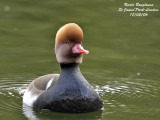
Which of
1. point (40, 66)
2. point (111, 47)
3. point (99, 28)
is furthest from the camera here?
point (99, 28)

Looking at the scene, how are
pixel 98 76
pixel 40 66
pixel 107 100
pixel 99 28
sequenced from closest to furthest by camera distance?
1. pixel 107 100
2. pixel 98 76
3. pixel 40 66
4. pixel 99 28

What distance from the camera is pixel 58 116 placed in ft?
26.9

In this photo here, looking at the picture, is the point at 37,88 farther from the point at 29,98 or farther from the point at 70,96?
A: the point at 70,96

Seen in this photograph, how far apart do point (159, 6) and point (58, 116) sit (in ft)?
29.3

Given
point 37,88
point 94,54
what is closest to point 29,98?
point 37,88

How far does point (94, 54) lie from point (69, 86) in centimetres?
422

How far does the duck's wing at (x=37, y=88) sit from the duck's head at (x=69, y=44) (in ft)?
1.58

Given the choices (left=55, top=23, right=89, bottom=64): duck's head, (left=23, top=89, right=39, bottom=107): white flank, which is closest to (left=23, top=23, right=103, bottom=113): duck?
(left=55, top=23, right=89, bottom=64): duck's head

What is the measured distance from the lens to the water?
860cm

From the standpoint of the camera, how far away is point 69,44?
27.3 feet

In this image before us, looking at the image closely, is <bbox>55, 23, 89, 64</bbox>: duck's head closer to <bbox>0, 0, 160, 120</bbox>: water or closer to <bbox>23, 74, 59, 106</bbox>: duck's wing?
<bbox>23, 74, 59, 106</bbox>: duck's wing

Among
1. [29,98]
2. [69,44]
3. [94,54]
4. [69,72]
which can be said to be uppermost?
[69,44]

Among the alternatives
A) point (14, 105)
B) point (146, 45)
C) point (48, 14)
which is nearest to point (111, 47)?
point (146, 45)

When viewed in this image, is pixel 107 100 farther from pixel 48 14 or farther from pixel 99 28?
pixel 48 14
